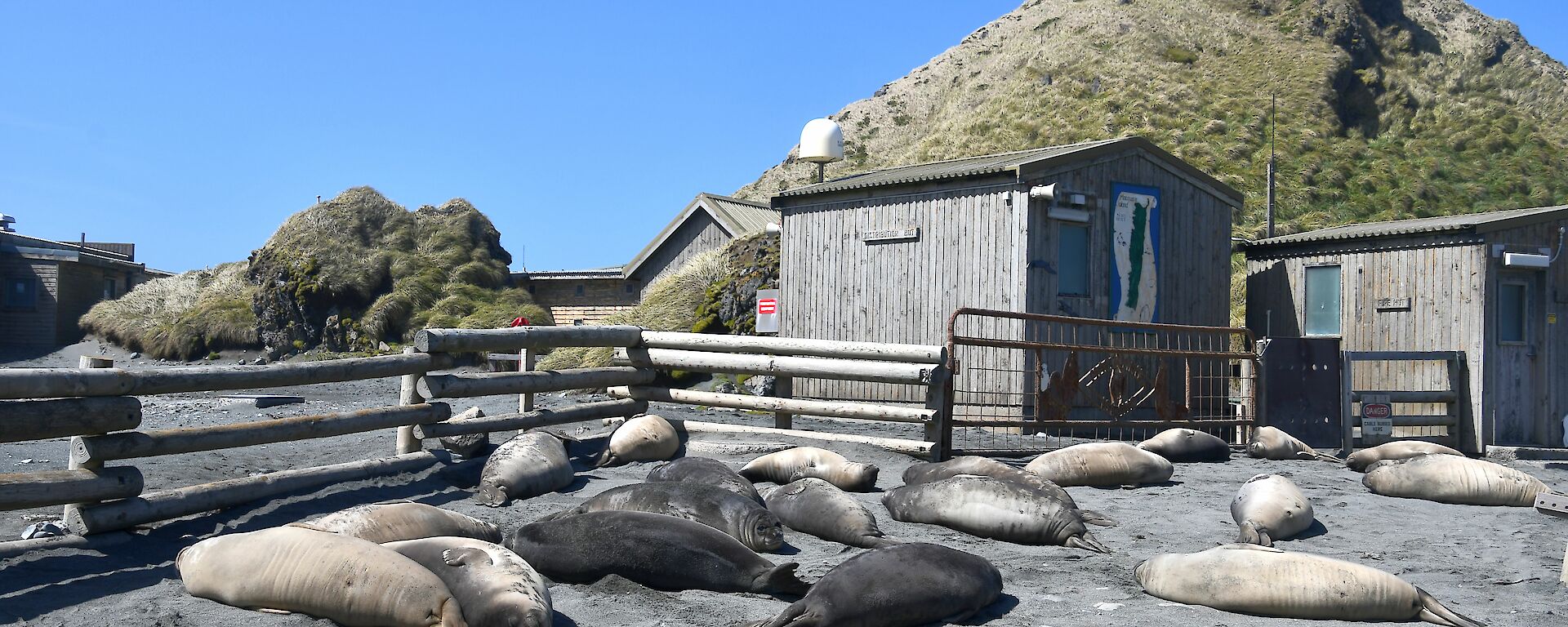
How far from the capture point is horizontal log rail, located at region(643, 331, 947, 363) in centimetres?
1009

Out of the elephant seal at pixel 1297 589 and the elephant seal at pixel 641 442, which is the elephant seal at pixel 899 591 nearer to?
the elephant seal at pixel 1297 589

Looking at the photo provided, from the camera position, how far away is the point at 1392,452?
36.6ft

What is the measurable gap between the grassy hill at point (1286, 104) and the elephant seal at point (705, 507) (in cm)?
2912

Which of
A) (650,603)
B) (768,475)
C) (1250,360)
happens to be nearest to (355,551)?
(650,603)

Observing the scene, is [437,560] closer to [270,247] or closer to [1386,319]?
[1386,319]

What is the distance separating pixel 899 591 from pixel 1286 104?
4687 centimetres

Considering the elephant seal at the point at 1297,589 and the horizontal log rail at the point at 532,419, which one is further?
the horizontal log rail at the point at 532,419

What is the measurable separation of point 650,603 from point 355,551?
1.29 metres

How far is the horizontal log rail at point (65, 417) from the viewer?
602cm

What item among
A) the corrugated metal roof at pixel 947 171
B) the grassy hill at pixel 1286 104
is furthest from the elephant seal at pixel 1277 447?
the grassy hill at pixel 1286 104

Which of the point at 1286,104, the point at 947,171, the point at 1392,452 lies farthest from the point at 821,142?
the point at 1286,104

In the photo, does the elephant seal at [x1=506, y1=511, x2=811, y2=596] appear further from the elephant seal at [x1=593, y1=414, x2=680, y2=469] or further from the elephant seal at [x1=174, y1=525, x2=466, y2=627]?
the elephant seal at [x1=593, y1=414, x2=680, y2=469]

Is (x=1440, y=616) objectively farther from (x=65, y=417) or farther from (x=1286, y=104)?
(x=1286, y=104)

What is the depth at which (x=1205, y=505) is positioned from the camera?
832 centimetres
